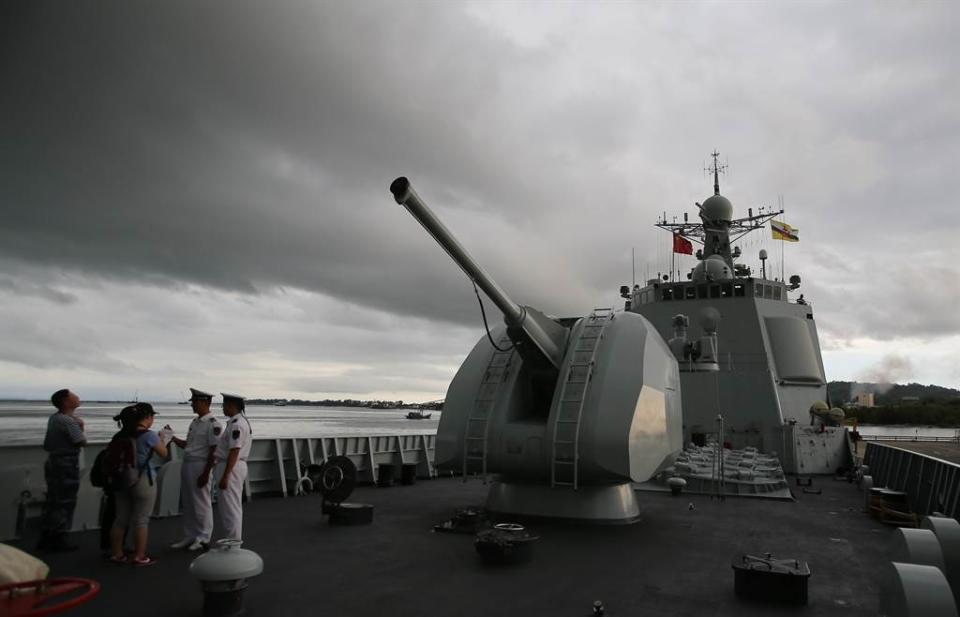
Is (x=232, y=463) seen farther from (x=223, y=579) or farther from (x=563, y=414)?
(x=563, y=414)

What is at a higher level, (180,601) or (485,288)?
(485,288)

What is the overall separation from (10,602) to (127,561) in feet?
9.83

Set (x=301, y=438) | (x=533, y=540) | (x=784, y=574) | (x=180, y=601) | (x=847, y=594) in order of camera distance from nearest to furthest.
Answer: (x=180, y=601), (x=784, y=574), (x=847, y=594), (x=533, y=540), (x=301, y=438)

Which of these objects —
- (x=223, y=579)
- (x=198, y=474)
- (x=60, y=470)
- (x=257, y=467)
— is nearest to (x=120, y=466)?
(x=198, y=474)

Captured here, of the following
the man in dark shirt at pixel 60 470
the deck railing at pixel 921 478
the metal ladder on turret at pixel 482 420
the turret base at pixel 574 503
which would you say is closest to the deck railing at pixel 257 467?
the man in dark shirt at pixel 60 470

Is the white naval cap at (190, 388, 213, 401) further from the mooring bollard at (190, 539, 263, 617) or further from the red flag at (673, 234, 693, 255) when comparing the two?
the red flag at (673, 234, 693, 255)

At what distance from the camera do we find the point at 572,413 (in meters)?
6.88

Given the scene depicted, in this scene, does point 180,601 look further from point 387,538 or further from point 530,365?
point 530,365

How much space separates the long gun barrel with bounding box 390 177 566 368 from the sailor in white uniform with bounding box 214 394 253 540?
2.33 metres

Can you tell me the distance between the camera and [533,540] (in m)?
5.22

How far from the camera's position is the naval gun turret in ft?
21.8

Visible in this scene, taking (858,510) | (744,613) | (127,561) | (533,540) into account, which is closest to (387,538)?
(533,540)

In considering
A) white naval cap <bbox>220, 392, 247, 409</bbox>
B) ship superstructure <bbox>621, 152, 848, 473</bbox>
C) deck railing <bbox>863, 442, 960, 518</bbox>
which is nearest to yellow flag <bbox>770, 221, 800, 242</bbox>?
ship superstructure <bbox>621, 152, 848, 473</bbox>

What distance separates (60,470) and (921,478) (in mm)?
10607
